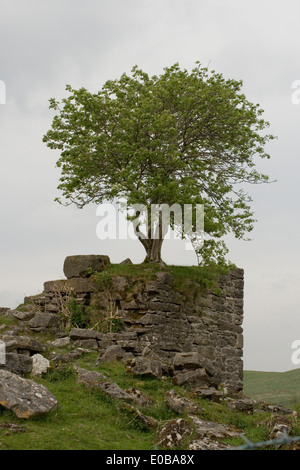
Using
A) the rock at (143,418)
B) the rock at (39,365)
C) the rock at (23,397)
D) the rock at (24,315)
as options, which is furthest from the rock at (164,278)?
the rock at (23,397)

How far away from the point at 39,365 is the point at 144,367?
287 centimetres

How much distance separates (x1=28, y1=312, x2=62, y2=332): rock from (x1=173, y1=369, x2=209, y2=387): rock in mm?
6191

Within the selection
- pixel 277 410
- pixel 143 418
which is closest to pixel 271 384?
pixel 277 410

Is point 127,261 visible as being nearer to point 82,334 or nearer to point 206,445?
point 82,334

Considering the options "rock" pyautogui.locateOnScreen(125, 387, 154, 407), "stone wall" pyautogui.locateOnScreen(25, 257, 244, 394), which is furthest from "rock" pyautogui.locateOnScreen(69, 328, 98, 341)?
"rock" pyautogui.locateOnScreen(125, 387, 154, 407)

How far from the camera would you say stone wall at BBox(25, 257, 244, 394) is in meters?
18.3

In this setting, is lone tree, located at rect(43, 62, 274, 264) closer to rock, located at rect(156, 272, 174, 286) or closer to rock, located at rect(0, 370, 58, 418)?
rock, located at rect(156, 272, 174, 286)

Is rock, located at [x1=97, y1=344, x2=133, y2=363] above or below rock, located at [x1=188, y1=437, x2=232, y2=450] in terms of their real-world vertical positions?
above

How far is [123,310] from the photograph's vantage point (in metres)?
20.5

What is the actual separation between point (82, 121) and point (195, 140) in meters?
4.89

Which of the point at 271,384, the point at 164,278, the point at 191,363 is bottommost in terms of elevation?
the point at 271,384

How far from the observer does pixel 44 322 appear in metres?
20.2
